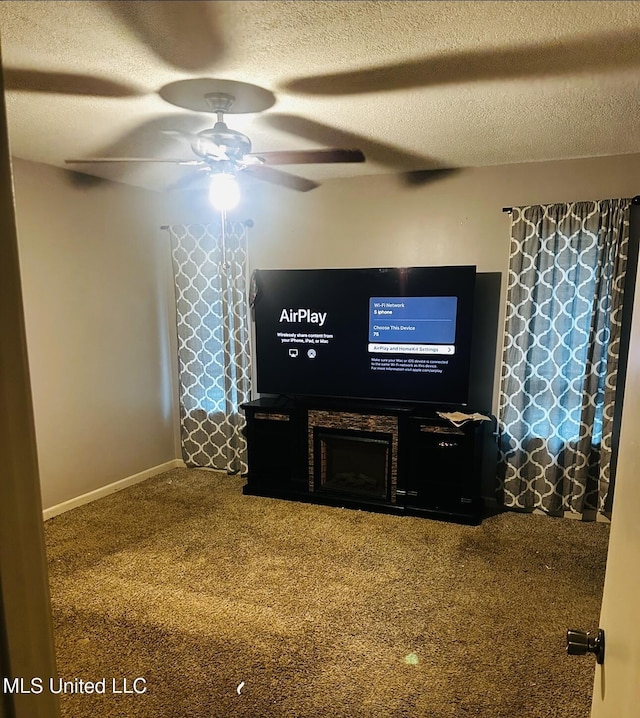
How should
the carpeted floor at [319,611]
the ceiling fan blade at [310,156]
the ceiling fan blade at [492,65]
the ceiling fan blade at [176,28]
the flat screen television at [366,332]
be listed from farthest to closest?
the flat screen television at [366,332]
the ceiling fan blade at [310,156]
the carpeted floor at [319,611]
the ceiling fan blade at [492,65]
the ceiling fan blade at [176,28]

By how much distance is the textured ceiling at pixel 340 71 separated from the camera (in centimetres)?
158

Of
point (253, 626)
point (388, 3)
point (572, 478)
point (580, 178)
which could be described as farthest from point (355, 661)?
point (580, 178)

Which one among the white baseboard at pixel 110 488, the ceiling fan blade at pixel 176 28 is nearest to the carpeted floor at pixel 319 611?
the white baseboard at pixel 110 488

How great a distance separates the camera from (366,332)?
362 centimetres

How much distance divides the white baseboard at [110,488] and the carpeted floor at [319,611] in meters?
0.14

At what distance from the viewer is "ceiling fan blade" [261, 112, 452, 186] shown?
8.39 ft

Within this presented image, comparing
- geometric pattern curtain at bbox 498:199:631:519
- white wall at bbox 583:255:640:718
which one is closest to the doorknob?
white wall at bbox 583:255:640:718

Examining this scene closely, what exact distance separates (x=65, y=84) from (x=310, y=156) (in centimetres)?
109

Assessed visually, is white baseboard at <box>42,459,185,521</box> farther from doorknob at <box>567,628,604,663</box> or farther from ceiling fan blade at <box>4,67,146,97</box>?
doorknob at <box>567,628,604,663</box>

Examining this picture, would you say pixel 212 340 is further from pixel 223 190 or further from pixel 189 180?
pixel 223 190

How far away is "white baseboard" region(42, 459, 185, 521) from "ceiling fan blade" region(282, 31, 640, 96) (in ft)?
10.4

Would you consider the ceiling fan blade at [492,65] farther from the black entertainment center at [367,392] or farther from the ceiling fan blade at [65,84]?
the black entertainment center at [367,392]

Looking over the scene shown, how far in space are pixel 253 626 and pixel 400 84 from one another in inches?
99.4

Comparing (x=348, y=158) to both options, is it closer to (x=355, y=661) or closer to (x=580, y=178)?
(x=580, y=178)
